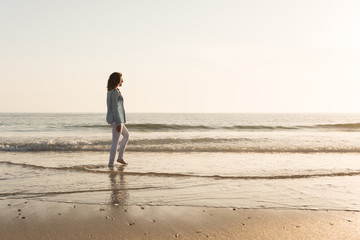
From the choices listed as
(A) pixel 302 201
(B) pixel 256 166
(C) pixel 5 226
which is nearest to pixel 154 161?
(B) pixel 256 166

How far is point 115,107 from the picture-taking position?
8.16 meters

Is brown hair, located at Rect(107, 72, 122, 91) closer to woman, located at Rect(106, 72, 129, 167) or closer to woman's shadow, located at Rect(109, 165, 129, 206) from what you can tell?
woman, located at Rect(106, 72, 129, 167)

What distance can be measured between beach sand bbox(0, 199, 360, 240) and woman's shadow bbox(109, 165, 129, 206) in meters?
0.34

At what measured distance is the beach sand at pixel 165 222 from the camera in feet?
11.1

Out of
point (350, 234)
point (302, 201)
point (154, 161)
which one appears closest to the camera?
point (350, 234)

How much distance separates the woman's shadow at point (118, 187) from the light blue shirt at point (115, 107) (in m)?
1.20

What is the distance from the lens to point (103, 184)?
6.10 m

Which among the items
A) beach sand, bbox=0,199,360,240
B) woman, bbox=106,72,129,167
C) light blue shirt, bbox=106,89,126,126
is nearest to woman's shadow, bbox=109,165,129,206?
beach sand, bbox=0,199,360,240

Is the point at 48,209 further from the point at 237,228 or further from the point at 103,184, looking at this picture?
the point at 237,228

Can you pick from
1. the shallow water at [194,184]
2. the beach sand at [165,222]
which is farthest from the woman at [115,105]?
the beach sand at [165,222]

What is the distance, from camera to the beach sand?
11.1 feet

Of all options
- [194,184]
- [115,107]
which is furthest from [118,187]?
[115,107]

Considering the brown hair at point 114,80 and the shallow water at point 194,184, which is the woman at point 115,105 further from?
the shallow water at point 194,184

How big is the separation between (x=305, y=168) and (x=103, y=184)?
491cm
